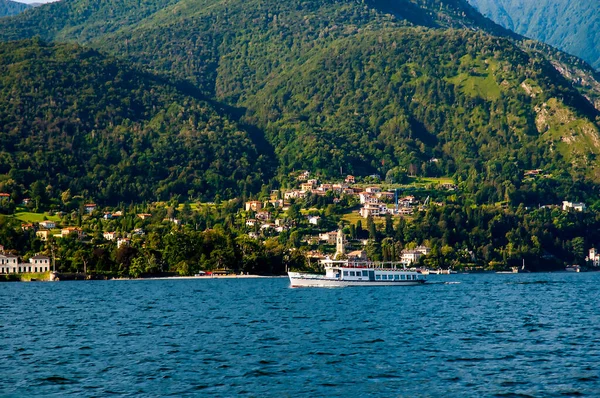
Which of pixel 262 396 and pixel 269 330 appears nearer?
pixel 262 396

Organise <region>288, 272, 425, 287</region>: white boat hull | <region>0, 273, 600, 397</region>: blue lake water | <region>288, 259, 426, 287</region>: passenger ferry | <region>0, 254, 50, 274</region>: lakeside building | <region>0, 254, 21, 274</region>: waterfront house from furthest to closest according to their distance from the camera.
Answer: <region>0, 254, 50, 274</region>: lakeside building, <region>0, 254, 21, 274</region>: waterfront house, <region>288, 259, 426, 287</region>: passenger ferry, <region>288, 272, 425, 287</region>: white boat hull, <region>0, 273, 600, 397</region>: blue lake water

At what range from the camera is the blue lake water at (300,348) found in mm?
47438

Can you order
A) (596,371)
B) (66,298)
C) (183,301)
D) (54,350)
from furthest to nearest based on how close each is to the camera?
(66,298) < (183,301) < (54,350) < (596,371)

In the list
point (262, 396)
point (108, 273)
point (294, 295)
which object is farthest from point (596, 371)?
point (108, 273)

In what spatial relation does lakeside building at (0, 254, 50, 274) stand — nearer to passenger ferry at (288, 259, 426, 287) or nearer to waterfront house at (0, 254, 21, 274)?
waterfront house at (0, 254, 21, 274)

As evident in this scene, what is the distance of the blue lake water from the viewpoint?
47.4 metres

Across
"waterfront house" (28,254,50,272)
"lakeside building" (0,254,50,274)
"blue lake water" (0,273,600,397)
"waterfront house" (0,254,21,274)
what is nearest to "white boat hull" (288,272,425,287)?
"blue lake water" (0,273,600,397)

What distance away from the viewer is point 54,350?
60562mm

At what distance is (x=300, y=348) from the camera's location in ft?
199

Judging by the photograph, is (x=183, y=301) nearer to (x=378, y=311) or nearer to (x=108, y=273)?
(x=378, y=311)

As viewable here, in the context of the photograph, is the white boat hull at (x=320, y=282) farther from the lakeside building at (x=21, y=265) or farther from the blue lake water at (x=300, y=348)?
the lakeside building at (x=21, y=265)

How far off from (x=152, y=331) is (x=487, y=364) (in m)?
28.2

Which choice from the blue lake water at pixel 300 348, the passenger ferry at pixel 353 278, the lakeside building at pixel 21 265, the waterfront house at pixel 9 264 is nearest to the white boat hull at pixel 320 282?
the passenger ferry at pixel 353 278

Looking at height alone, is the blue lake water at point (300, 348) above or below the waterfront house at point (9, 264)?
below
